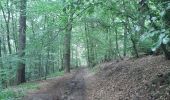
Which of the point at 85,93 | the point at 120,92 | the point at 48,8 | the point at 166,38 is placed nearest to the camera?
the point at 166,38

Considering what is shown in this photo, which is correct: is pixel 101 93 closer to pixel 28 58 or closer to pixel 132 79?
pixel 132 79

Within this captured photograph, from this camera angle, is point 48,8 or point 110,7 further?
point 48,8

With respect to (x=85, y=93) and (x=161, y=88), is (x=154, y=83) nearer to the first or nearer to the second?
(x=161, y=88)

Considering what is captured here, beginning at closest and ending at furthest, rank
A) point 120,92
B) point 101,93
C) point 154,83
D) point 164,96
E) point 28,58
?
point 164,96 → point 154,83 → point 120,92 → point 101,93 → point 28,58

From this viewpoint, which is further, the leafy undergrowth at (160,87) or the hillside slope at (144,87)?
the hillside slope at (144,87)

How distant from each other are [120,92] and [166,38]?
7499 mm

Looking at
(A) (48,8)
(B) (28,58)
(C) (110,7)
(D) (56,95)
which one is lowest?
(D) (56,95)

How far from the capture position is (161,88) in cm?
741

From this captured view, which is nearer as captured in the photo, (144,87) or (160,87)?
(160,87)

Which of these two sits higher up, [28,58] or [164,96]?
[28,58]

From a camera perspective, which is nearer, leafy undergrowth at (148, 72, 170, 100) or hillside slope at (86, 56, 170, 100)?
leafy undergrowth at (148, 72, 170, 100)

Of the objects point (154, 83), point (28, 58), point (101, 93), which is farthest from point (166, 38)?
point (28, 58)

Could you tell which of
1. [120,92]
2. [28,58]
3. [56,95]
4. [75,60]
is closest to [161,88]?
[120,92]

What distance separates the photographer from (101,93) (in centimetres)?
1115
